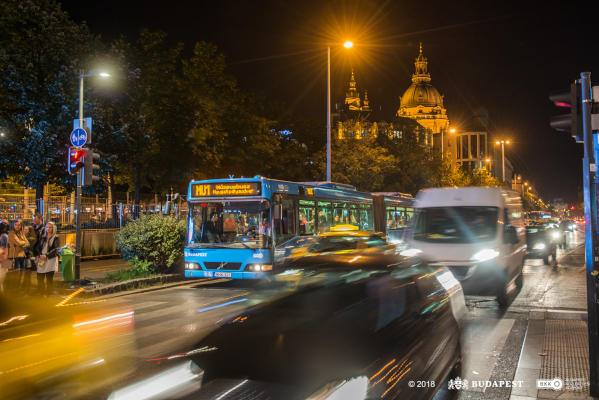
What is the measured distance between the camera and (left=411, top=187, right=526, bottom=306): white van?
35.6 ft

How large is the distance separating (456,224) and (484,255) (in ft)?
4.62

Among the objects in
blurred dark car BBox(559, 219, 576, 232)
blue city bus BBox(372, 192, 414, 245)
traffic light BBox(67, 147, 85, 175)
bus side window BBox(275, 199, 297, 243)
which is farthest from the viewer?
blurred dark car BBox(559, 219, 576, 232)

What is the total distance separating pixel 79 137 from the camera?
15.5 meters

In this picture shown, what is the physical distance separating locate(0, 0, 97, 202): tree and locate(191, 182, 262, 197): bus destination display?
1247 cm

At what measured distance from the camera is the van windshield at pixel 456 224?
38.3 ft

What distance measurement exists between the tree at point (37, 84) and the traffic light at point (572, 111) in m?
22.6

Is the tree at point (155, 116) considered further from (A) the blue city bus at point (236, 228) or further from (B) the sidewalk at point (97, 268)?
(A) the blue city bus at point (236, 228)

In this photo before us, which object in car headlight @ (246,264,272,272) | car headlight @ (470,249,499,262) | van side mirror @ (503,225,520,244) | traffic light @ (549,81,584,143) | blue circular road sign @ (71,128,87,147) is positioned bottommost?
car headlight @ (246,264,272,272)

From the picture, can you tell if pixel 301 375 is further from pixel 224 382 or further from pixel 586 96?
pixel 586 96

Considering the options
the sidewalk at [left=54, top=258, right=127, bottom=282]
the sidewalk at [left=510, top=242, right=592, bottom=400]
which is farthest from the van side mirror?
the sidewalk at [left=54, top=258, right=127, bottom=282]

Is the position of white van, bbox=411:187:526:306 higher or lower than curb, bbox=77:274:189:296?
higher

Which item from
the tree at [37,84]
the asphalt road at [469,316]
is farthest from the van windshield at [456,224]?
the tree at [37,84]

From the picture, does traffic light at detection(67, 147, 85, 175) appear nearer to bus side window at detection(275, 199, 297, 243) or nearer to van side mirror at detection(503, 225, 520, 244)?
bus side window at detection(275, 199, 297, 243)

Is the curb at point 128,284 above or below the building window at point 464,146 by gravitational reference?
below
